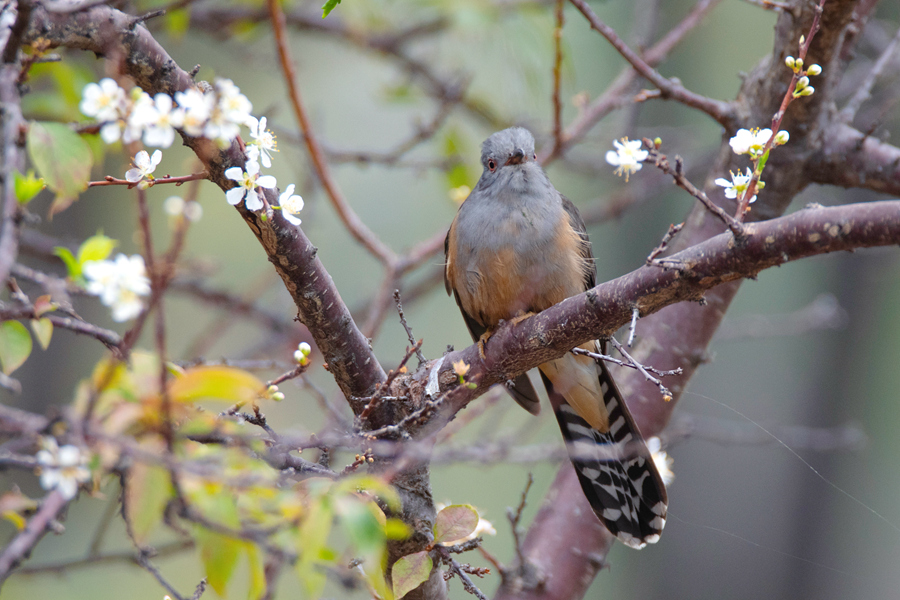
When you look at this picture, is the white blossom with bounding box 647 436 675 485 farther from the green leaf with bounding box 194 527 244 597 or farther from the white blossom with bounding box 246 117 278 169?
the green leaf with bounding box 194 527 244 597

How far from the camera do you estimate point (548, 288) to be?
2531 mm

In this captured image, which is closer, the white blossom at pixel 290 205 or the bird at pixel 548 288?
the white blossom at pixel 290 205

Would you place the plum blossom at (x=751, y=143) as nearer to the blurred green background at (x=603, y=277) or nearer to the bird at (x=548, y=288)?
the bird at (x=548, y=288)

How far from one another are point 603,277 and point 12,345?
270 inches

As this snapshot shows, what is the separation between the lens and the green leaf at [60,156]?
106 centimetres

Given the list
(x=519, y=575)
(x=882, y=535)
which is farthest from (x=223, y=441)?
(x=882, y=535)

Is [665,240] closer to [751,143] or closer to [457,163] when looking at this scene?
[751,143]

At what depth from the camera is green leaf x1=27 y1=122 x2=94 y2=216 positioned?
1060mm

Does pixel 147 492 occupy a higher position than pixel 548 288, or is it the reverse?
pixel 548 288

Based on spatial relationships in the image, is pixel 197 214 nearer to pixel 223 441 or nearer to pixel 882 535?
pixel 223 441

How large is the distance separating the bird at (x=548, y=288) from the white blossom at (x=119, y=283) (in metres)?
1.45

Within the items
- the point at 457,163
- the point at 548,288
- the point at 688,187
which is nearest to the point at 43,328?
the point at 688,187

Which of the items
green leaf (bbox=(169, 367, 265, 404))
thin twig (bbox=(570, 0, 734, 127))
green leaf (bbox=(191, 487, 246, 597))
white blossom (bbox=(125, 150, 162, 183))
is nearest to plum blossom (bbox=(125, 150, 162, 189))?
white blossom (bbox=(125, 150, 162, 183))

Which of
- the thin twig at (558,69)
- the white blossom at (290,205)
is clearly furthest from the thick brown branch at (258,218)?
the thin twig at (558,69)
